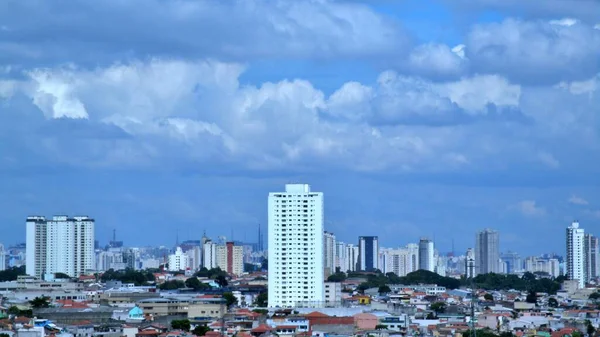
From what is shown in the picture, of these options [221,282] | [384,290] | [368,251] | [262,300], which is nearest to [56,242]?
[221,282]

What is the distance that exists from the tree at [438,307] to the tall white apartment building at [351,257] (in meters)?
55.3

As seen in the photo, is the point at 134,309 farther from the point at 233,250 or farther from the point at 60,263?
the point at 233,250

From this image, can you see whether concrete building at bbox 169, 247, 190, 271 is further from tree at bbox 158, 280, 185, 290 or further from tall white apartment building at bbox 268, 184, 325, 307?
tall white apartment building at bbox 268, 184, 325, 307

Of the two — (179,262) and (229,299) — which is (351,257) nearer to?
(179,262)

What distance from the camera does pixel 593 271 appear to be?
4186 inches

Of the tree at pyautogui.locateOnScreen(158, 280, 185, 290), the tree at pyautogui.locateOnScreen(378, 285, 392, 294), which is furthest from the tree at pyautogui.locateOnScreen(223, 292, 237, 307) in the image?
the tree at pyautogui.locateOnScreen(378, 285, 392, 294)

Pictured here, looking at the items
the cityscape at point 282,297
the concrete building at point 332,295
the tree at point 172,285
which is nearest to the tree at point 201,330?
the cityscape at point 282,297

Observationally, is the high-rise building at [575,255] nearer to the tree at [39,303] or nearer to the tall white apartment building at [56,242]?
the tall white apartment building at [56,242]

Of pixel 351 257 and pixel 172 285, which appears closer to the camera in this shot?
pixel 172 285

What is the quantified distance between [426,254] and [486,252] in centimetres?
524

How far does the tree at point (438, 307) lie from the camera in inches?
2245

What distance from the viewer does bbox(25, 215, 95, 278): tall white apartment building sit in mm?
87625

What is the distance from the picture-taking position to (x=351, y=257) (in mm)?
118000

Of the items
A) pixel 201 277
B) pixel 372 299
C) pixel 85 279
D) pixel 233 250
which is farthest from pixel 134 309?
pixel 233 250
